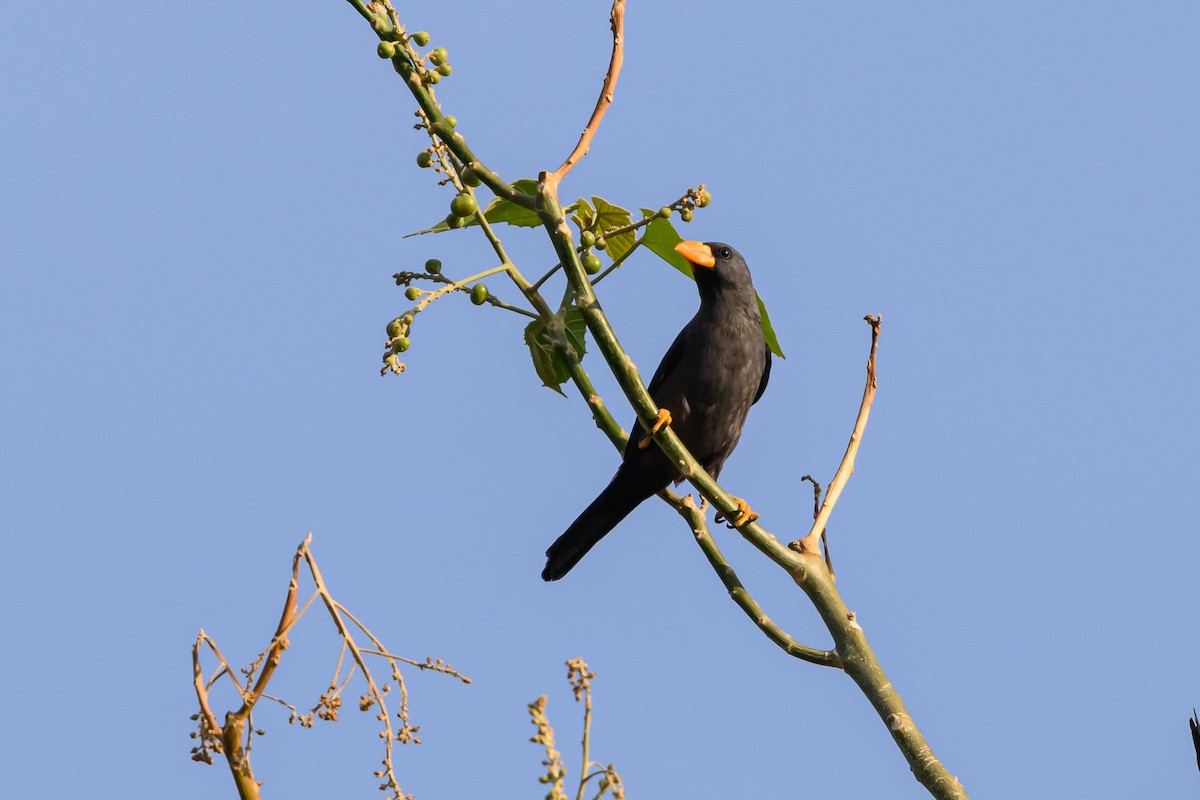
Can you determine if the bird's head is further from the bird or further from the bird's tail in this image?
the bird's tail

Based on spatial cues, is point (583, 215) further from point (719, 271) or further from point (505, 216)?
point (719, 271)

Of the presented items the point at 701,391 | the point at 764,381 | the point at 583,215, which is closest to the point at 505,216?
the point at 583,215

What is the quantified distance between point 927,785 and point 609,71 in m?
1.51

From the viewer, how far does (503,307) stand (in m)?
2.93

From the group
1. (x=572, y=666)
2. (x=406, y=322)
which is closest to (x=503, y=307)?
(x=406, y=322)

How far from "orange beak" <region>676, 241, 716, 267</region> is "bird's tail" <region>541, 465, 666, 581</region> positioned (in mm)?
875

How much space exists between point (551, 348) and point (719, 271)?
2.59 metres

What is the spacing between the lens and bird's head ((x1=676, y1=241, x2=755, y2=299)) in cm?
558

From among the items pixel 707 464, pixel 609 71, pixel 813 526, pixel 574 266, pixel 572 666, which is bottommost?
pixel 572 666

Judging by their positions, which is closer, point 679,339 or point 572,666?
point 572,666

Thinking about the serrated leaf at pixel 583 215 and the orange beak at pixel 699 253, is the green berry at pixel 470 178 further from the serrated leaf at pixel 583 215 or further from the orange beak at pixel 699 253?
the orange beak at pixel 699 253

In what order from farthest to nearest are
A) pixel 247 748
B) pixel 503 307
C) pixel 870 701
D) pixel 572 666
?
1. pixel 503 307
2. pixel 870 701
3. pixel 572 666
4. pixel 247 748

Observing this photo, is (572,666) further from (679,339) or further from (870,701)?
(679,339)

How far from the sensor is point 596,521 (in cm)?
528
